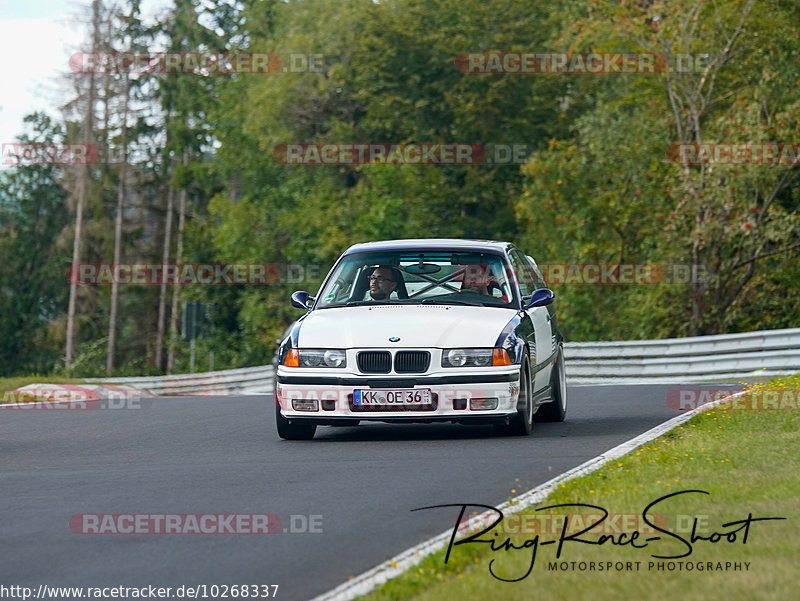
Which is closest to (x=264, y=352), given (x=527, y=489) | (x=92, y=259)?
(x=92, y=259)

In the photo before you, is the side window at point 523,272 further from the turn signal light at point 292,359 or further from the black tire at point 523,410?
the turn signal light at point 292,359

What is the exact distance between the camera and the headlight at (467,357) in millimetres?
11539

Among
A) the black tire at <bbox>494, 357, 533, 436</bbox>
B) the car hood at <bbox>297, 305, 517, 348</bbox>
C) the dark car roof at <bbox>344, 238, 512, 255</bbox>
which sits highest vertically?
the dark car roof at <bbox>344, 238, 512, 255</bbox>

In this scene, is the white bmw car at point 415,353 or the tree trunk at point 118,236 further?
the tree trunk at point 118,236

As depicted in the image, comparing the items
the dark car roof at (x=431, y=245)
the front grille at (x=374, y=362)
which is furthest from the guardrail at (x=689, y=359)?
the front grille at (x=374, y=362)

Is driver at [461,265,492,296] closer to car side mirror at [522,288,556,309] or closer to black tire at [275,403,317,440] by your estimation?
car side mirror at [522,288,556,309]

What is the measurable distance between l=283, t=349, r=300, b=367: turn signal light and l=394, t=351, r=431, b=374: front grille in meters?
0.86

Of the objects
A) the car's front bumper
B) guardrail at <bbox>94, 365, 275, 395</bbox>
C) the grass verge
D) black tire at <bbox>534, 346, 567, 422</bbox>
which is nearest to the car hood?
the car's front bumper

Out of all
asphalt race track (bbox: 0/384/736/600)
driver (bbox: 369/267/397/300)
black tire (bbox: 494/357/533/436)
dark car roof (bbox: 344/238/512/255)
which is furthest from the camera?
dark car roof (bbox: 344/238/512/255)

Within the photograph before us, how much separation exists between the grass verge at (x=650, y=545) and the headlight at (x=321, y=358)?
2946 mm

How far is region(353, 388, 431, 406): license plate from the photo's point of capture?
11.5m

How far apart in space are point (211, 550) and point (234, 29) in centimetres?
6379

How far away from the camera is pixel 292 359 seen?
11.8 m

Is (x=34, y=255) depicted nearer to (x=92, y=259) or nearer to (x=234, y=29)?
(x=92, y=259)
